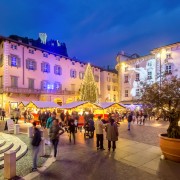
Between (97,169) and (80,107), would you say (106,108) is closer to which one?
(80,107)

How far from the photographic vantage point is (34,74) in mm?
38000

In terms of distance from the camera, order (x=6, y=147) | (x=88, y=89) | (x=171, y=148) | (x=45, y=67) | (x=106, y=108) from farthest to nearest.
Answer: (x=45, y=67)
(x=88, y=89)
(x=106, y=108)
(x=6, y=147)
(x=171, y=148)

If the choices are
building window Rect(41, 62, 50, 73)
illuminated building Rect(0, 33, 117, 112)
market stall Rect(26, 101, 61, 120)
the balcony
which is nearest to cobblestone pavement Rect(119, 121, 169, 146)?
market stall Rect(26, 101, 61, 120)

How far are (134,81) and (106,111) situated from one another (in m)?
16.3

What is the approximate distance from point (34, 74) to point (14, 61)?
4654 mm

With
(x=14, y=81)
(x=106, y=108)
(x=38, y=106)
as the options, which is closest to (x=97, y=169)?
(x=106, y=108)

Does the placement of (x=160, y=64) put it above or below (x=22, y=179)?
above

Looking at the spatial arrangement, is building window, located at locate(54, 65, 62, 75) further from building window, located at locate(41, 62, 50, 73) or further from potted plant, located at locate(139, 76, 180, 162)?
potted plant, located at locate(139, 76, 180, 162)

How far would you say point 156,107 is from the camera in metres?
9.46

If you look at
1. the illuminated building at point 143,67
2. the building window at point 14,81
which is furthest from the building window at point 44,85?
the illuminated building at point 143,67

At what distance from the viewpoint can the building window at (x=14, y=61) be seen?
33869mm

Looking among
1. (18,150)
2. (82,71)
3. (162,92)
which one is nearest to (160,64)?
(82,71)

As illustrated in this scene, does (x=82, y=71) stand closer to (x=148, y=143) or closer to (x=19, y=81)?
(x=19, y=81)

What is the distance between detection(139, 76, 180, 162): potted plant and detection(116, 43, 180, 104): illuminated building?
2147 centimetres
